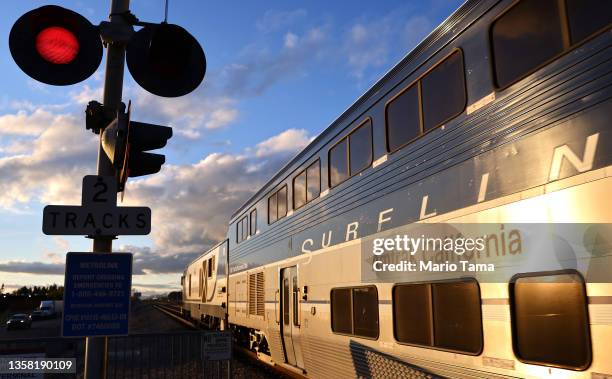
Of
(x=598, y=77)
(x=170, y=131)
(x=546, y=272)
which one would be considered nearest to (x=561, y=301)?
(x=546, y=272)

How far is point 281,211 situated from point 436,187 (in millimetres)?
6308

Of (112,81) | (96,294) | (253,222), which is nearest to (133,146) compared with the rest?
(112,81)

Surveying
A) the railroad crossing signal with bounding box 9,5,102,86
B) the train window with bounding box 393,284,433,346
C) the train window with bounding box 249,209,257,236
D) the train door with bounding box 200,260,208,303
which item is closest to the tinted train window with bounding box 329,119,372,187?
the train window with bounding box 393,284,433,346

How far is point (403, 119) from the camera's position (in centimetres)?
654

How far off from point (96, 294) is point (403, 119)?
13.0 ft

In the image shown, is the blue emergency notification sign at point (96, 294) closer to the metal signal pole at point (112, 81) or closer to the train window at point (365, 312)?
the metal signal pole at point (112, 81)

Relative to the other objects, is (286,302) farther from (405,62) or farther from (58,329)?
(58,329)

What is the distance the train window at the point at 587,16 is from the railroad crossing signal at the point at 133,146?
333 centimetres

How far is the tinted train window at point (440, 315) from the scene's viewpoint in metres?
4.96

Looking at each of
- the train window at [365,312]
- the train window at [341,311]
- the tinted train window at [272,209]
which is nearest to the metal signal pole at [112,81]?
the train window at [365,312]

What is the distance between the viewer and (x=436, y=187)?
18.6 feet

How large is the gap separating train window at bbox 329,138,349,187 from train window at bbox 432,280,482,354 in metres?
3.03

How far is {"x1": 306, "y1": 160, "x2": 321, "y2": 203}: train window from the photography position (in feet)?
30.6

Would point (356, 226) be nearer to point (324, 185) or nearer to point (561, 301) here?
point (324, 185)
